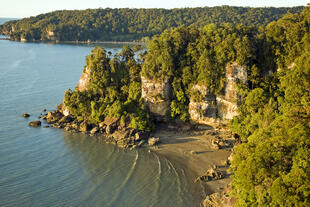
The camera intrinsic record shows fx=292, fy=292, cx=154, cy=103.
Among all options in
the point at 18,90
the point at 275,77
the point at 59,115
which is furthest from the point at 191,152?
the point at 18,90

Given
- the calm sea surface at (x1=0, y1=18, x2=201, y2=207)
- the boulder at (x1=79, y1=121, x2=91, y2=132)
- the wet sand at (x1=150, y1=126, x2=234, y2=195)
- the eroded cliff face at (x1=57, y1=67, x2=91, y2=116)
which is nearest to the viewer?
the calm sea surface at (x1=0, y1=18, x2=201, y2=207)

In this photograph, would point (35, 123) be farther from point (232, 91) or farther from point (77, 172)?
point (232, 91)

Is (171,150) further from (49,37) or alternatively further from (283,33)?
(49,37)

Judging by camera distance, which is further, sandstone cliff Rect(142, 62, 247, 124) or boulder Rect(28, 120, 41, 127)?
boulder Rect(28, 120, 41, 127)

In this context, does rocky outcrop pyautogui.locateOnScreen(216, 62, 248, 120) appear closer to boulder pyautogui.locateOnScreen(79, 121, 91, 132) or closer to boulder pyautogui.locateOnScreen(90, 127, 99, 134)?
boulder pyautogui.locateOnScreen(90, 127, 99, 134)

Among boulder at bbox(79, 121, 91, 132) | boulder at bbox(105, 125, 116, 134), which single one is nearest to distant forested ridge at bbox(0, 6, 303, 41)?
boulder at bbox(79, 121, 91, 132)

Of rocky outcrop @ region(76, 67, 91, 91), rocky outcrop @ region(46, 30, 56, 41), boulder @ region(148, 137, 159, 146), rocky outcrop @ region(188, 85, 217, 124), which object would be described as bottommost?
boulder @ region(148, 137, 159, 146)

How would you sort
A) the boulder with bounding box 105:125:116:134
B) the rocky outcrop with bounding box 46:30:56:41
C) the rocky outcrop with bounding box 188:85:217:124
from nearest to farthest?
the rocky outcrop with bounding box 188:85:217:124, the boulder with bounding box 105:125:116:134, the rocky outcrop with bounding box 46:30:56:41
